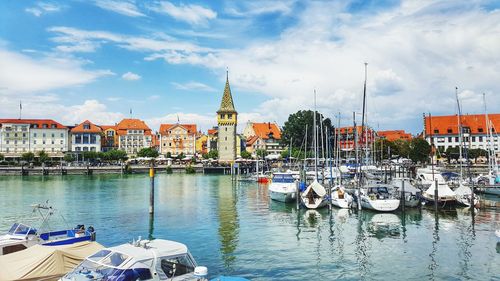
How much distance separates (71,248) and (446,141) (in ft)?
417

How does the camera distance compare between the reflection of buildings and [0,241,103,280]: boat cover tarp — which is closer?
[0,241,103,280]: boat cover tarp

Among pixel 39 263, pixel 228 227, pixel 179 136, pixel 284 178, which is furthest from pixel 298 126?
pixel 39 263

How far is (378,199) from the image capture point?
4416 centimetres

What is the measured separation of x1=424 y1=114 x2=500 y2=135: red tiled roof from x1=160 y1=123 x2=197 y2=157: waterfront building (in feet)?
273

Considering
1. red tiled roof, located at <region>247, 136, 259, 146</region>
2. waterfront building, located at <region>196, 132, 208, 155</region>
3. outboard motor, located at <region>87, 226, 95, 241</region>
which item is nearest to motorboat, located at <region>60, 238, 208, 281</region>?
outboard motor, located at <region>87, 226, 95, 241</region>

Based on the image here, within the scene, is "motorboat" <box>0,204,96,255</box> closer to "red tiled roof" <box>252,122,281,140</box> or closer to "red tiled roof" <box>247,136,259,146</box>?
"red tiled roof" <box>247,136,259,146</box>

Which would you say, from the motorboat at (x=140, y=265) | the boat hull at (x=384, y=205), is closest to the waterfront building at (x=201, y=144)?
the boat hull at (x=384, y=205)

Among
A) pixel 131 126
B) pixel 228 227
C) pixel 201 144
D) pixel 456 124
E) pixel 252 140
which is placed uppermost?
pixel 131 126

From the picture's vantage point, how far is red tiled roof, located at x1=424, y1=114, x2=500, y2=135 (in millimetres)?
123875

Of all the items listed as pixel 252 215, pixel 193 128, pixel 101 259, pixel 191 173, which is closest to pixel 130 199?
pixel 252 215

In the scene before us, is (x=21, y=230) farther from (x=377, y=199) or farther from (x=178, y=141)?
(x=178, y=141)

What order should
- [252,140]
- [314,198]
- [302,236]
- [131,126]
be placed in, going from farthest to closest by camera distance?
[252,140], [131,126], [314,198], [302,236]

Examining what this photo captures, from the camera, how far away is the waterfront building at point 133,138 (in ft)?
538

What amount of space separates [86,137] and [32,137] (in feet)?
56.8
